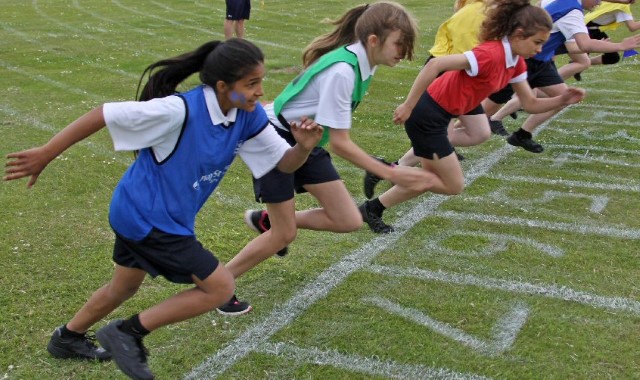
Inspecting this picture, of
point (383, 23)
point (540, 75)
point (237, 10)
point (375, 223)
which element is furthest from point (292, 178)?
point (237, 10)

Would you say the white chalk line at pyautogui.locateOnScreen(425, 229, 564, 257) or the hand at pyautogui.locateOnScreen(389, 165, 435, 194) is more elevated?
the hand at pyautogui.locateOnScreen(389, 165, 435, 194)

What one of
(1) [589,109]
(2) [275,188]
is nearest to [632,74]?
(1) [589,109]

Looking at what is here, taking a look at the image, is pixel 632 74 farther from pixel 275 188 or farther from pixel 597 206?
pixel 275 188

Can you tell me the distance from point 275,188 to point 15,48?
34.3 feet

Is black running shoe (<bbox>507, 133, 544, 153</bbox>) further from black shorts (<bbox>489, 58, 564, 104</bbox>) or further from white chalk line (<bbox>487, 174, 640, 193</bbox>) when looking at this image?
white chalk line (<bbox>487, 174, 640, 193</bbox>)

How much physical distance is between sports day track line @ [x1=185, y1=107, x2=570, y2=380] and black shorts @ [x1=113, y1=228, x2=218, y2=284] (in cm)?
57

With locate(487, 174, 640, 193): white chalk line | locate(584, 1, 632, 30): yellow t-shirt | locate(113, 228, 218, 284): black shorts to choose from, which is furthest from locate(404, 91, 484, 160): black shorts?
locate(584, 1, 632, 30): yellow t-shirt

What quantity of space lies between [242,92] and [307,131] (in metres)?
0.33

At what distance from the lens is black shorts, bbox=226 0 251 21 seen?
40.5ft

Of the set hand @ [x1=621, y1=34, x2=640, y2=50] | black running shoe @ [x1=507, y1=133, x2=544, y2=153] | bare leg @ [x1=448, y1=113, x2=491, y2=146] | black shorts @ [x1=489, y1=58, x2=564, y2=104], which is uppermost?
hand @ [x1=621, y1=34, x2=640, y2=50]

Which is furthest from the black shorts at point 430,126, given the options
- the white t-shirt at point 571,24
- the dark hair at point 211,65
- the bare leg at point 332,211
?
the white t-shirt at point 571,24

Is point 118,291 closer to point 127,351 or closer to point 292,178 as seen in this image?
point 127,351

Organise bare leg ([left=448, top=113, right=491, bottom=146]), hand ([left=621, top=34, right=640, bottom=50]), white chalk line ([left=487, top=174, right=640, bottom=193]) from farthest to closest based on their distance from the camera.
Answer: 1. hand ([left=621, top=34, right=640, bottom=50])
2. white chalk line ([left=487, top=174, right=640, bottom=193])
3. bare leg ([left=448, top=113, right=491, bottom=146])

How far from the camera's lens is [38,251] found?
4.61 meters
